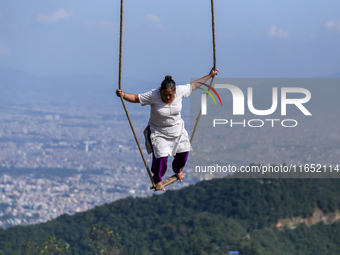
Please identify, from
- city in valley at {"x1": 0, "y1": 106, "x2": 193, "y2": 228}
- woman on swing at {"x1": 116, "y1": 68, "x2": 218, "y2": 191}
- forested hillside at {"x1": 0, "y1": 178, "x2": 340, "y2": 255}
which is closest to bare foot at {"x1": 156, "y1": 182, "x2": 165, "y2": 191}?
woman on swing at {"x1": 116, "y1": 68, "x2": 218, "y2": 191}

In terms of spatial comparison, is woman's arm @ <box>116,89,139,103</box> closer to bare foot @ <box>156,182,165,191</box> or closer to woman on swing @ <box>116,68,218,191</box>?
woman on swing @ <box>116,68,218,191</box>

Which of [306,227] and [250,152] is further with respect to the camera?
[250,152]

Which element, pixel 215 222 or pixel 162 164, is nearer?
pixel 162 164

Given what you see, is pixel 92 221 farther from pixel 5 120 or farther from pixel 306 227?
pixel 5 120

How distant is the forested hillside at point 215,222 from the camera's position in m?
27.6

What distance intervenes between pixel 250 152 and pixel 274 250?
24.9 m

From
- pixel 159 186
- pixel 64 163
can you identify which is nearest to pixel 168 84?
pixel 159 186

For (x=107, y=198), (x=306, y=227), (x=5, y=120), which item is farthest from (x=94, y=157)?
(x=306, y=227)

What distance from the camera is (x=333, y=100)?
6169 cm

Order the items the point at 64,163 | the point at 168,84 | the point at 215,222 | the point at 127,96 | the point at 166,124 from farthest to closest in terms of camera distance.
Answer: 1. the point at 64,163
2. the point at 215,222
3. the point at 166,124
4. the point at 127,96
5. the point at 168,84

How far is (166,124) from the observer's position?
5074 mm

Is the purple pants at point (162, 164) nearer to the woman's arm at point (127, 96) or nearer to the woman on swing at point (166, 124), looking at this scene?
the woman on swing at point (166, 124)

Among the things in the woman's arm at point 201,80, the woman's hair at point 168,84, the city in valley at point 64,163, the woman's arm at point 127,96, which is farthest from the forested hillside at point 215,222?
the woman's hair at point 168,84

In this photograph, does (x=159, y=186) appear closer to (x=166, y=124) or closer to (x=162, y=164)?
(x=162, y=164)
